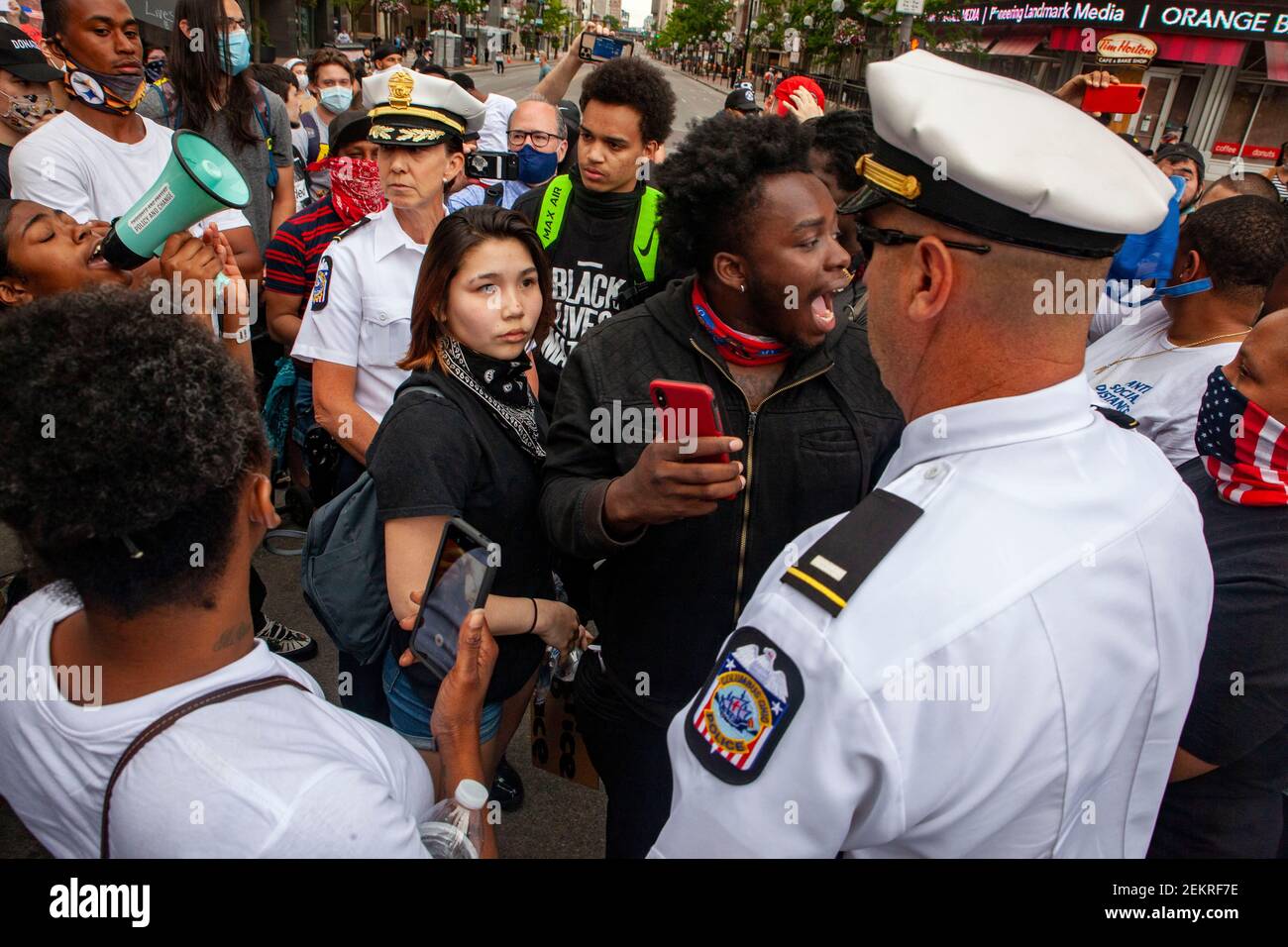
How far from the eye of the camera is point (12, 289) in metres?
2.14

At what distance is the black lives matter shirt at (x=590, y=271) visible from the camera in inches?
129

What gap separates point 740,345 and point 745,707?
3.46 ft

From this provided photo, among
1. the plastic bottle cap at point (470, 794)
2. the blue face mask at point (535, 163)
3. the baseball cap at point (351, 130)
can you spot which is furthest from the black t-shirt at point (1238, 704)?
the blue face mask at point (535, 163)

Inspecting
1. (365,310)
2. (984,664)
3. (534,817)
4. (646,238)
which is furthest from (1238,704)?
(365,310)

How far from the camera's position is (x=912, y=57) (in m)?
1.36

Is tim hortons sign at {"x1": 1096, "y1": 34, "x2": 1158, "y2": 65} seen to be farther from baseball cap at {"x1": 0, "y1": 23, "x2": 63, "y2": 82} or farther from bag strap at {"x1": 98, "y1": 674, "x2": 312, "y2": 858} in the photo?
baseball cap at {"x1": 0, "y1": 23, "x2": 63, "y2": 82}

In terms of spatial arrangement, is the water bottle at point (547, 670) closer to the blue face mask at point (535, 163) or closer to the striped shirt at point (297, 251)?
the striped shirt at point (297, 251)

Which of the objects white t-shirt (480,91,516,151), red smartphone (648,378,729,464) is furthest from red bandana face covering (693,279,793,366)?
white t-shirt (480,91,516,151)

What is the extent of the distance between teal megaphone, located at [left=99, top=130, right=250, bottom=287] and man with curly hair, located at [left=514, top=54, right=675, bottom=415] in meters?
1.26

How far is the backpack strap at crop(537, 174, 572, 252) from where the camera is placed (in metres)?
3.43

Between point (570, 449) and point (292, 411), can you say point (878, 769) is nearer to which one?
point (570, 449)

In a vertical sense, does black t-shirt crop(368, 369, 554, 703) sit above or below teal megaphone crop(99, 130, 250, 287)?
below
